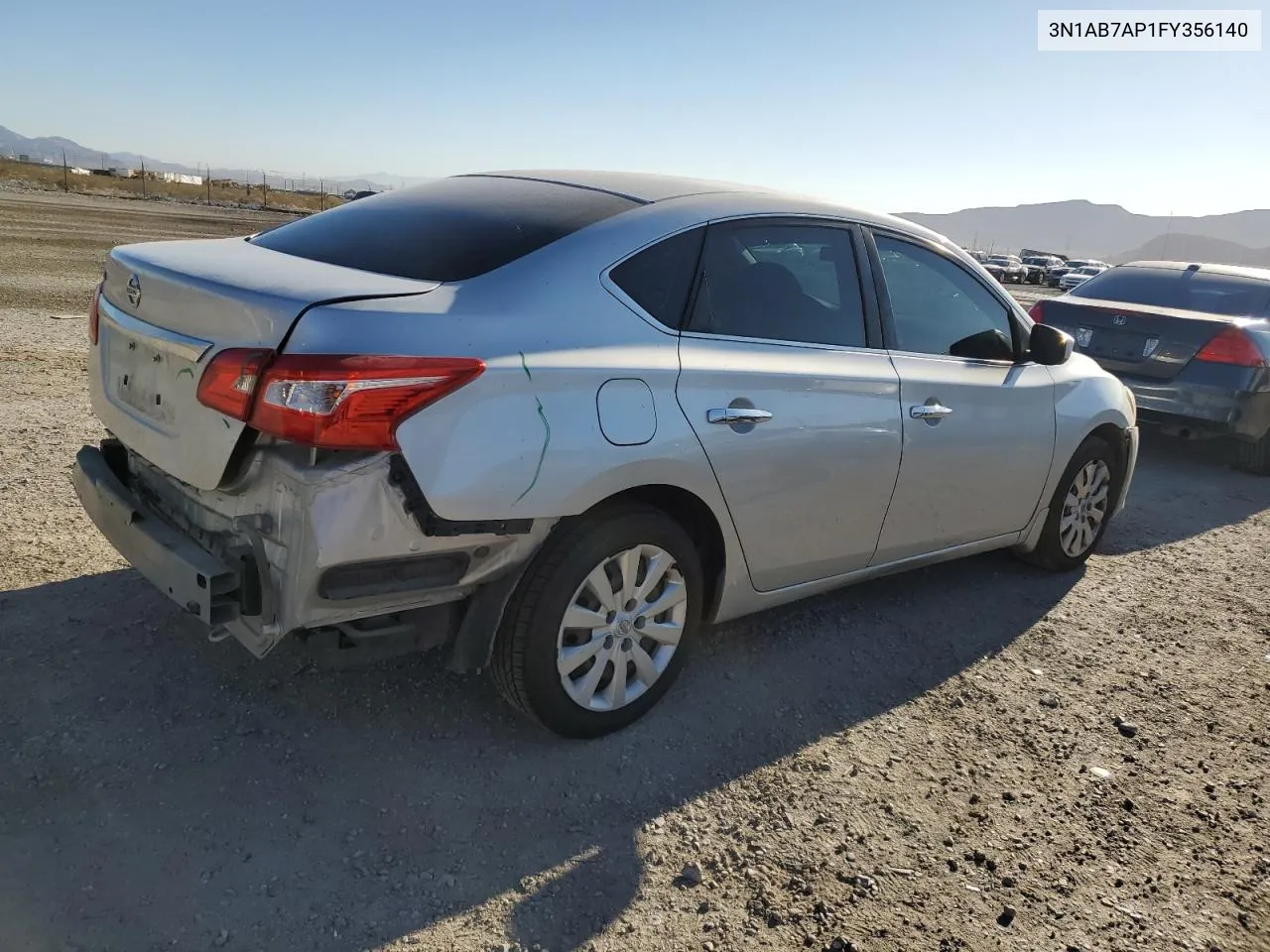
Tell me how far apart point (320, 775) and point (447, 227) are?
5.80ft

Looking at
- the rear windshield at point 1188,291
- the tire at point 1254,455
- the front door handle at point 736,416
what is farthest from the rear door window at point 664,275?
the tire at point 1254,455

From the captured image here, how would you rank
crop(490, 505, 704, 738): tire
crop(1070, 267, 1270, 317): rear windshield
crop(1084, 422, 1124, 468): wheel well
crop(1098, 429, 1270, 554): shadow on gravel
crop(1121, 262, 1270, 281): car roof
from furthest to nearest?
crop(1121, 262, 1270, 281): car roof
crop(1070, 267, 1270, 317): rear windshield
crop(1098, 429, 1270, 554): shadow on gravel
crop(1084, 422, 1124, 468): wheel well
crop(490, 505, 704, 738): tire

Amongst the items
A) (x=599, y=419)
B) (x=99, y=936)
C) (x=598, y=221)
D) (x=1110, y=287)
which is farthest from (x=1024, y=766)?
(x=1110, y=287)

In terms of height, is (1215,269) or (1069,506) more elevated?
(1215,269)

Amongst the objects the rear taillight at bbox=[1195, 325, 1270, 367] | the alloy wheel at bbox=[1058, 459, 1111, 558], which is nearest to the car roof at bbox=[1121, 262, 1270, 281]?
the rear taillight at bbox=[1195, 325, 1270, 367]

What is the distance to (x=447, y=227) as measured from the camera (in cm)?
316

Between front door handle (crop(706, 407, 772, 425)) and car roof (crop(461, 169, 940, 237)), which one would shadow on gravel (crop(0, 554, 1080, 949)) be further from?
car roof (crop(461, 169, 940, 237))

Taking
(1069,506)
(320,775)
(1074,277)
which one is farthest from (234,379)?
(1074,277)

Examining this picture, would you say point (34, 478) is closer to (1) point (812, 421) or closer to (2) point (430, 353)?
(2) point (430, 353)

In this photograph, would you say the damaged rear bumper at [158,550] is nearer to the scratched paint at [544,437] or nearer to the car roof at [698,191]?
the scratched paint at [544,437]

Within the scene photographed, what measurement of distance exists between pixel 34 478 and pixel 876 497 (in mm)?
4127

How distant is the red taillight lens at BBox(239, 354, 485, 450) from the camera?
2402mm

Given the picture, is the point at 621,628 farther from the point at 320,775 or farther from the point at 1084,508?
the point at 1084,508

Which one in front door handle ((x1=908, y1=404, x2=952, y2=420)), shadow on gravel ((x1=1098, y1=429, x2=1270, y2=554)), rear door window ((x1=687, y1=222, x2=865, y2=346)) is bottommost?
shadow on gravel ((x1=1098, y1=429, x2=1270, y2=554))
